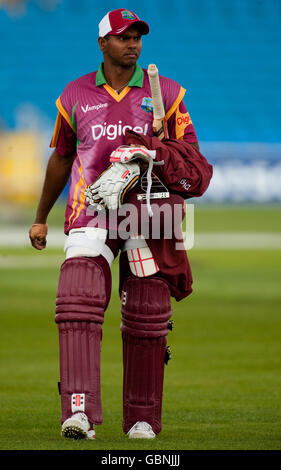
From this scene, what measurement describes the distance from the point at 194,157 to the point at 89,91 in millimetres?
599

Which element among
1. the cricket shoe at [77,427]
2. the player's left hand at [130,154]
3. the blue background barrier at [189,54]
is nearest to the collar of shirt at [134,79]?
the player's left hand at [130,154]

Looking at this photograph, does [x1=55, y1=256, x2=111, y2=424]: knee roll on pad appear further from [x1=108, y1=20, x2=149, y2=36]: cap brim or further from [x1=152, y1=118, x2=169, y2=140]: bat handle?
[x1=108, y1=20, x2=149, y2=36]: cap brim

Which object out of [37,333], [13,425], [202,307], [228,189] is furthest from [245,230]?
[13,425]

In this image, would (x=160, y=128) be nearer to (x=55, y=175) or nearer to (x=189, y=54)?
(x=55, y=175)

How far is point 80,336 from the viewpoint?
471 cm

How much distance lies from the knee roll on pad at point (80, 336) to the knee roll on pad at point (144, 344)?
20cm

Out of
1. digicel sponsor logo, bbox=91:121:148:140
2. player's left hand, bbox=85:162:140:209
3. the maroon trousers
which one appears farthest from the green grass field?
digicel sponsor logo, bbox=91:121:148:140

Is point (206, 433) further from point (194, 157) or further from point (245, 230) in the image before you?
point (245, 230)

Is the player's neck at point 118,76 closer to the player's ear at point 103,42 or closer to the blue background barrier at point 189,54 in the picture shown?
the player's ear at point 103,42

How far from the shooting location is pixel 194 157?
16.1 feet

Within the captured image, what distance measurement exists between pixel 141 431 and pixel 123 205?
1.06m

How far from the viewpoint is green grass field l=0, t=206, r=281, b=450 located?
16.3 feet

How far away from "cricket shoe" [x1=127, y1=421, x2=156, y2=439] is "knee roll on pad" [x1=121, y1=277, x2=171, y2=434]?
1.2 inches

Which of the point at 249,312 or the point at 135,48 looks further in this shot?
the point at 249,312
